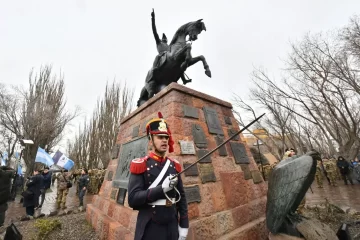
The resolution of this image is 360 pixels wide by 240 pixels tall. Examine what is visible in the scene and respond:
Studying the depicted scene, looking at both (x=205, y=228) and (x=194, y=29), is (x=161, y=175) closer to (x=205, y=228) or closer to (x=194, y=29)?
(x=205, y=228)

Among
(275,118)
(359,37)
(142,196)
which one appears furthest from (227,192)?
(275,118)

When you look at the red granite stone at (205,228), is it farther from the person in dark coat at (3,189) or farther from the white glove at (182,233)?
the person in dark coat at (3,189)

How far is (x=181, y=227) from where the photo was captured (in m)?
1.82

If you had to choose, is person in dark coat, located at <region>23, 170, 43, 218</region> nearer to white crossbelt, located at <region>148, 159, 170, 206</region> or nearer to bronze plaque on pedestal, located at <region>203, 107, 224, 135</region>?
bronze plaque on pedestal, located at <region>203, 107, 224, 135</region>

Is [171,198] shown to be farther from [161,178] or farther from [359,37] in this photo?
[359,37]

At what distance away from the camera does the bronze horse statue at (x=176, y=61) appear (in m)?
4.88

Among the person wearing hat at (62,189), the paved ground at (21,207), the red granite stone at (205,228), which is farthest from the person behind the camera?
the person wearing hat at (62,189)

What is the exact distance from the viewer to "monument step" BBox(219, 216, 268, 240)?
2.95 meters

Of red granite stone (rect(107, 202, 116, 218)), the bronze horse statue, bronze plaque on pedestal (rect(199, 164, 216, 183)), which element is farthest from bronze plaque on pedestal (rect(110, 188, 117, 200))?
the bronze horse statue

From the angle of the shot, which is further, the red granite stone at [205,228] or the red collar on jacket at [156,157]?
the red granite stone at [205,228]

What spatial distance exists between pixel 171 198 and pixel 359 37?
525 inches

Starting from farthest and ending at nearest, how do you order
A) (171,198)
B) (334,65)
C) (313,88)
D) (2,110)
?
(2,110)
(313,88)
(334,65)
(171,198)

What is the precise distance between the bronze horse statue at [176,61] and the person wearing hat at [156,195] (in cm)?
320

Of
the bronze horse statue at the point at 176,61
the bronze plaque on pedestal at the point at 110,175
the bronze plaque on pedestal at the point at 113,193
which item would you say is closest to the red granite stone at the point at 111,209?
the bronze plaque on pedestal at the point at 113,193
